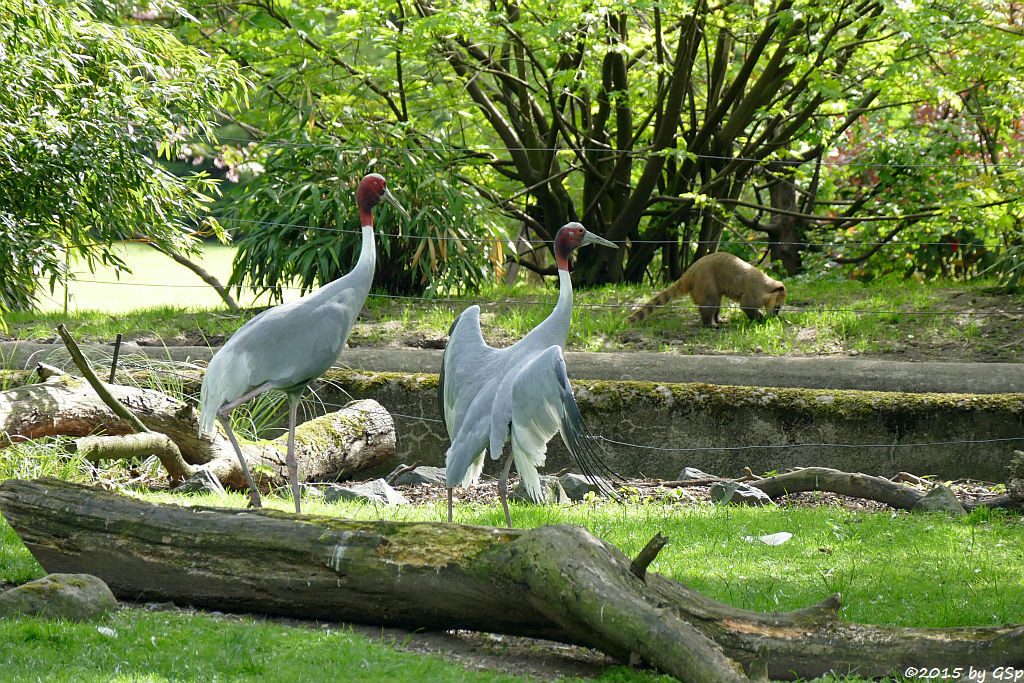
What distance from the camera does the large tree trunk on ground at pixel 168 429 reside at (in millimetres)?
7371

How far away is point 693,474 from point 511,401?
11.4 feet

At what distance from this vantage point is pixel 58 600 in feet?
13.8

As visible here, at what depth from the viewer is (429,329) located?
11.1 meters

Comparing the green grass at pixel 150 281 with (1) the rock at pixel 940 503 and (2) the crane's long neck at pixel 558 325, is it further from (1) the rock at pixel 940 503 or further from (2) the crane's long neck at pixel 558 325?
(1) the rock at pixel 940 503

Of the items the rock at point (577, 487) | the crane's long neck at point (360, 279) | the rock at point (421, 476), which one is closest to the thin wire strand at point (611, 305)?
the rock at point (421, 476)

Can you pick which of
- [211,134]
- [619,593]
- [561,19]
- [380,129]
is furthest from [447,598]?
[380,129]

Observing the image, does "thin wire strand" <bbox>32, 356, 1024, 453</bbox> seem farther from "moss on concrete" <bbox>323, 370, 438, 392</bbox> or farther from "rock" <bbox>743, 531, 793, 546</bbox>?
"rock" <bbox>743, 531, 793, 546</bbox>

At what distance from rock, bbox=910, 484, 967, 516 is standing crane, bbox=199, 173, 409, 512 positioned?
13.3ft

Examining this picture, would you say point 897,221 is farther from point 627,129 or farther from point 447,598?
point 447,598

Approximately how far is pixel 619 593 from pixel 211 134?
20.1 feet

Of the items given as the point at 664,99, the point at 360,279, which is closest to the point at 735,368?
the point at 360,279

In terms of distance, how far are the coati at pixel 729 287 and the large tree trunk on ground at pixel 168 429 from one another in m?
4.13

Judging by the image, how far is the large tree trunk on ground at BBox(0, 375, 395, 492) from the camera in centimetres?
737

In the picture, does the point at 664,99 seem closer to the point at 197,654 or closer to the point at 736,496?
the point at 736,496
